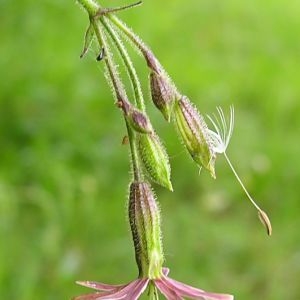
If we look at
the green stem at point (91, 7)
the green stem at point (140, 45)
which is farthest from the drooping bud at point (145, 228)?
the green stem at point (91, 7)

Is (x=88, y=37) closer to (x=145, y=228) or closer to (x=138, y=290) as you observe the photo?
(x=145, y=228)

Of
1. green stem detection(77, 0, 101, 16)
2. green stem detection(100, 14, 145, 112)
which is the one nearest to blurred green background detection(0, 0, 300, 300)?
green stem detection(77, 0, 101, 16)

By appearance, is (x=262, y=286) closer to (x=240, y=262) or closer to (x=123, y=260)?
(x=240, y=262)

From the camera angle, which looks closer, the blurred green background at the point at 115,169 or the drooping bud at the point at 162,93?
the drooping bud at the point at 162,93

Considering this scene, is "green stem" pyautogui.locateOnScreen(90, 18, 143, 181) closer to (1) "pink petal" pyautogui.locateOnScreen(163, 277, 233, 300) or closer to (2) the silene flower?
(2) the silene flower

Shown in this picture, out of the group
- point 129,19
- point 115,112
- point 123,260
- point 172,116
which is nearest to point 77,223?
point 123,260

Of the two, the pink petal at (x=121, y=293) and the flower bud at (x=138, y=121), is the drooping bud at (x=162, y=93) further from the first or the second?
the pink petal at (x=121, y=293)
